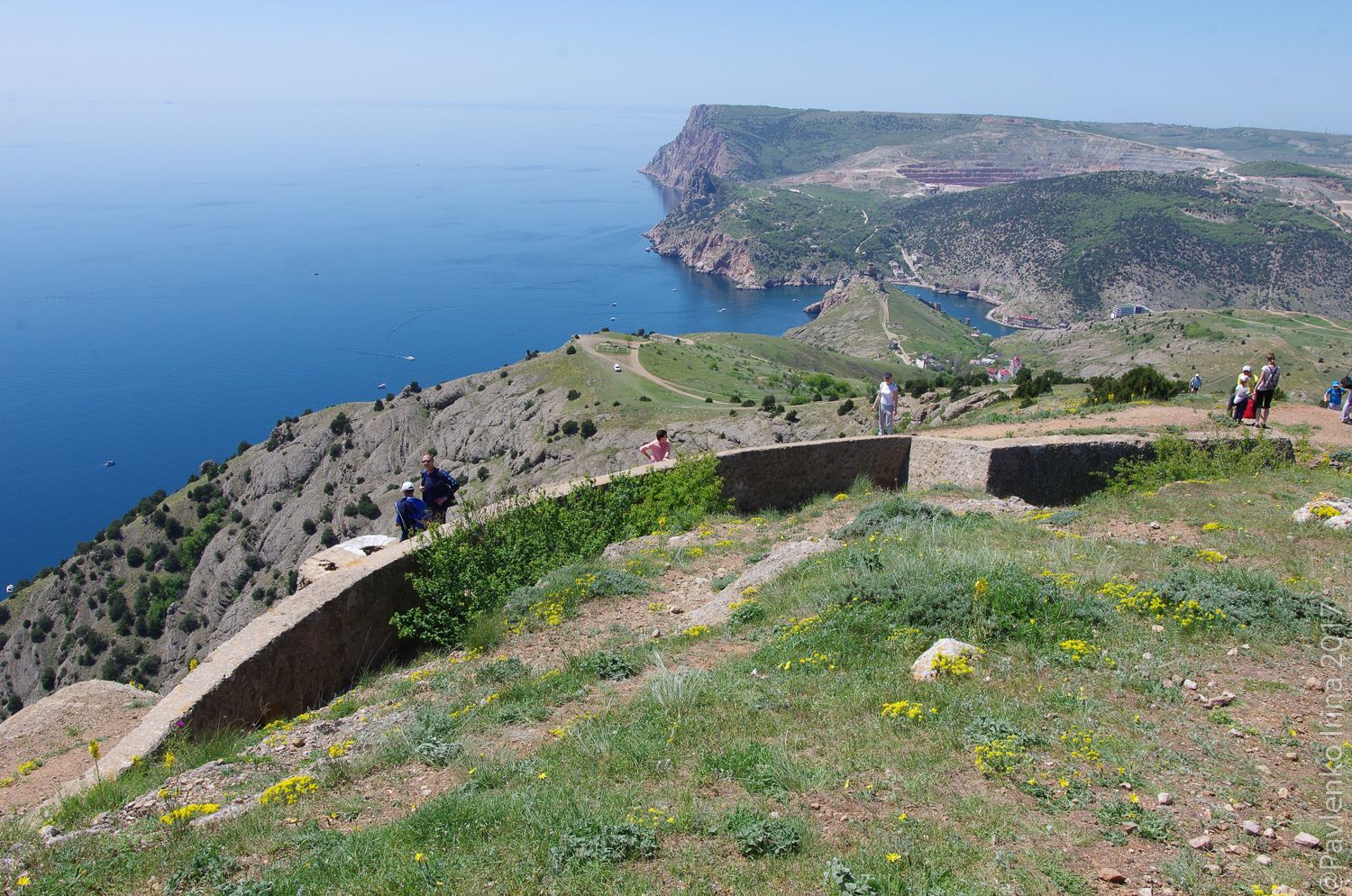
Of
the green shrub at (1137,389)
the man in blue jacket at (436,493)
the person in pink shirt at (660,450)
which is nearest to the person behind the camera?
the man in blue jacket at (436,493)

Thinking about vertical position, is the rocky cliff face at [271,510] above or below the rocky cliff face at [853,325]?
below

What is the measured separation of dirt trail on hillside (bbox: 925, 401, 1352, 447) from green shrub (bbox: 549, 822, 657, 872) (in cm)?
1071

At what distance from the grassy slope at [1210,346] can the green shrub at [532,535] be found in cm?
5432

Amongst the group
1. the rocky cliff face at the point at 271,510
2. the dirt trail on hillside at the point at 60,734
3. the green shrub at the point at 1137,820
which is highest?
the green shrub at the point at 1137,820

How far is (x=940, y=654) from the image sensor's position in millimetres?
5371

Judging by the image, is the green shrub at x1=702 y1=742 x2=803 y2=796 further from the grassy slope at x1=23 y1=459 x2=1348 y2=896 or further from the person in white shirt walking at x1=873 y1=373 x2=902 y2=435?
the person in white shirt walking at x1=873 y1=373 x2=902 y2=435

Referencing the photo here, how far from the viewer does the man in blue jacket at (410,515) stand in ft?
32.3

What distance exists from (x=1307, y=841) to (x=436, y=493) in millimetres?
8821

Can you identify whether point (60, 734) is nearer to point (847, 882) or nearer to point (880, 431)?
point (847, 882)

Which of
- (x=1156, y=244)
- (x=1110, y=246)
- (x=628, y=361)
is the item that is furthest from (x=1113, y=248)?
(x=628, y=361)

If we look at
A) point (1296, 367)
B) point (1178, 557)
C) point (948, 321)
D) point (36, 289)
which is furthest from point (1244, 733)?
point (36, 289)

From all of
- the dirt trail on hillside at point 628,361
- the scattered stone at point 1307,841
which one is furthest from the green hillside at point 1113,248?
the scattered stone at point 1307,841

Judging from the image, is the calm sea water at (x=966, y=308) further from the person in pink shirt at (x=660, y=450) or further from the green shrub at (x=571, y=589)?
the green shrub at (x=571, y=589)

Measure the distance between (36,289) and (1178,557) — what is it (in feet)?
688
